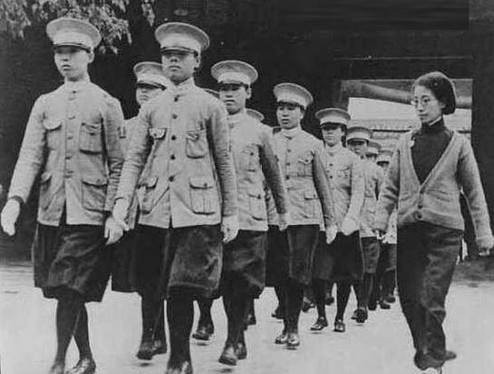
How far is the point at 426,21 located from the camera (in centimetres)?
689

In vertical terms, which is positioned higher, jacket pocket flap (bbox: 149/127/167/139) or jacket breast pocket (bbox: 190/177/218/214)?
jacket pocket flap (bbox: 149/127/167/139)

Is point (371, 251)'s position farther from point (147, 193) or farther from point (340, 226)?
point (147, 193)

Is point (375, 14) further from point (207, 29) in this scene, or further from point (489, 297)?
point (489, 297)

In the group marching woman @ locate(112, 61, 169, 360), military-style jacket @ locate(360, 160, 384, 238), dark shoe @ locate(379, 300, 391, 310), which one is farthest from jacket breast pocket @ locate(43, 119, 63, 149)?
dark shoe @ locate(379, 300, 391, 310)

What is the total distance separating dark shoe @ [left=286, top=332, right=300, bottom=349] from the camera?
19.3ft

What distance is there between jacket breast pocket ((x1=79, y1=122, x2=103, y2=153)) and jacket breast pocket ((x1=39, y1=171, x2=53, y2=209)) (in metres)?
0.24

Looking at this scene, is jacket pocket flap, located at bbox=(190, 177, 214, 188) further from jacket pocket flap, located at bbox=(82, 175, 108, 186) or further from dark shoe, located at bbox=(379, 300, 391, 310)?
dark shoe, located at bbox=(379, 300, 391, 310)

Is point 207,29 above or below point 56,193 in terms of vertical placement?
above

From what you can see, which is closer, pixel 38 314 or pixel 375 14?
pixel 38 314

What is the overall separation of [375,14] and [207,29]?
5.11 ft

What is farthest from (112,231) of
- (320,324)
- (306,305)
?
(306,305)

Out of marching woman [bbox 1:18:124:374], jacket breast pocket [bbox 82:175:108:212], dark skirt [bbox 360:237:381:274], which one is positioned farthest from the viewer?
dark skirt [bbox 360:237:381:274]

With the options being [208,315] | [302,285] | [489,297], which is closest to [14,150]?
[208,315]

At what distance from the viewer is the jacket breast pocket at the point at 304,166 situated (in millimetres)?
6406
